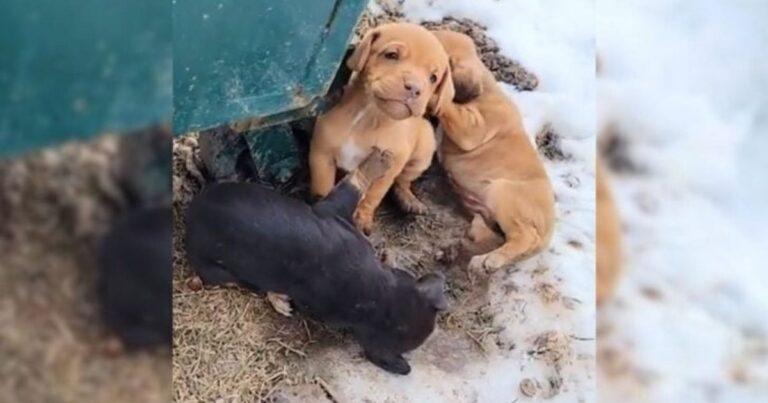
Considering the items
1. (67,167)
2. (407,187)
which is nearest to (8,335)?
(67,167)

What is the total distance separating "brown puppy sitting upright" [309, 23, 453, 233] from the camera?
55.2 inches

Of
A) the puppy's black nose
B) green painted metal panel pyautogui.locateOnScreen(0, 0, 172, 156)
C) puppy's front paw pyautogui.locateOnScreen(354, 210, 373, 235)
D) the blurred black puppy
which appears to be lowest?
puppy's front paw pyautogui.locateOnScreen(354, 210, 373, 235)

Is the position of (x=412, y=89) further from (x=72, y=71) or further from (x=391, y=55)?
(x=72, y=71)

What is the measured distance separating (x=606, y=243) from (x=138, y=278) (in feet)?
3.30

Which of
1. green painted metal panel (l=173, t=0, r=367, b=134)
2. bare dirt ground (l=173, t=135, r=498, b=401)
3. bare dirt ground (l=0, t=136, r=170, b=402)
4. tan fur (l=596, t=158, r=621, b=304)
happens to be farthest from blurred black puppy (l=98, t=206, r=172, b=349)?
tan fur (l=596, t=158, r=621, b=304)

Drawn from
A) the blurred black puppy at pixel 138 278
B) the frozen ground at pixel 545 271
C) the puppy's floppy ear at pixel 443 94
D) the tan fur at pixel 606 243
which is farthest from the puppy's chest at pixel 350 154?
the blurred black puppy at pixel 138 278

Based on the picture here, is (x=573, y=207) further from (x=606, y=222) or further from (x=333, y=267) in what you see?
(x=333, y=267)

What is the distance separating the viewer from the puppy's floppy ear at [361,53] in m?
1.40

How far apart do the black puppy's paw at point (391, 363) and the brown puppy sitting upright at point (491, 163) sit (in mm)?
156

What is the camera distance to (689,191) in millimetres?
1551

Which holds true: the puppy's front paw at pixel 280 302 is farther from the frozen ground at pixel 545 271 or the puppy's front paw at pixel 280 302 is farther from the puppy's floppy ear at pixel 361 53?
the puppy's floppy ear at pixel 361 53

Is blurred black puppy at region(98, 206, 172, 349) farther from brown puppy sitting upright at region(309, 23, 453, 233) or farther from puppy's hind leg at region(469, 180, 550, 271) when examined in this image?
puppy's hind leg at region(469, 180, 550, 271)

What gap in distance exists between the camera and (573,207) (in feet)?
5.15

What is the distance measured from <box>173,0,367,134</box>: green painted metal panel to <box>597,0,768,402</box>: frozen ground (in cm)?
43
